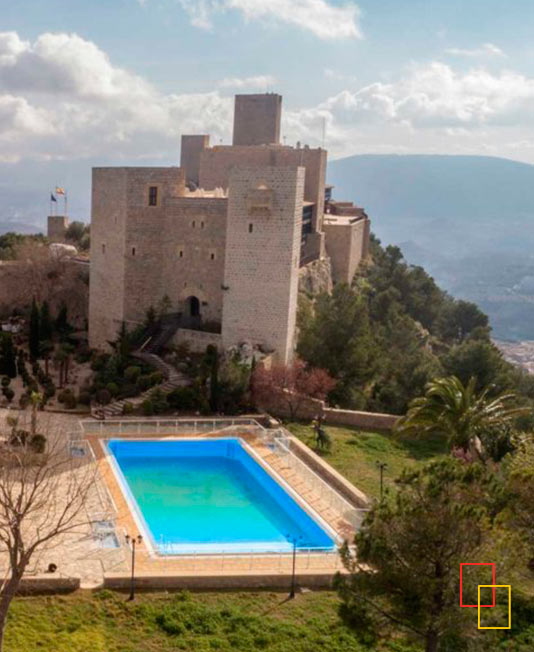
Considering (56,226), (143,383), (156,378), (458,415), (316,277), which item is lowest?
(143,383)

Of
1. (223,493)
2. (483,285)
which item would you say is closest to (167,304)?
(223,493)

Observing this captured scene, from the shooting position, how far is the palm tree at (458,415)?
16906 millimetres

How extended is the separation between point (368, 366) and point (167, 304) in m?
8.23

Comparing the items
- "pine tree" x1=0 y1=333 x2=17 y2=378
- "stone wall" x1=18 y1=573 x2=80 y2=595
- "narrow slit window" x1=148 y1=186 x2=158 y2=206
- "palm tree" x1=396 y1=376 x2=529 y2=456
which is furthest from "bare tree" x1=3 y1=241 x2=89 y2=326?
"stone wall" x1=18 y1=573 x2=80 y2=595

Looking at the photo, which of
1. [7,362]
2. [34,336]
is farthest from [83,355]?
[7,362]

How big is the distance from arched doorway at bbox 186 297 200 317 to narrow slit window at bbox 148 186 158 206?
13.1 feet

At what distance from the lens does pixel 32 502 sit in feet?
27.8

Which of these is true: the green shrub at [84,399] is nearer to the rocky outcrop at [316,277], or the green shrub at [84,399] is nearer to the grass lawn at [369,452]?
the grass lawn at [369,452]

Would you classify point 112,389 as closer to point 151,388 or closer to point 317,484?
point 151,388

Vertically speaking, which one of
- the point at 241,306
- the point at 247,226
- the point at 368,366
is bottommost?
the point at 368,366

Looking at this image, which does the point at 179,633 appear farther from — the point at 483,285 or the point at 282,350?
the point at 483,285

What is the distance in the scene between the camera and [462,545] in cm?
745

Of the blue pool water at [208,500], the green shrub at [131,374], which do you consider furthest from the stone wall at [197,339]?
the blue pool water at [208,500]

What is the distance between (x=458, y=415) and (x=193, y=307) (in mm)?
13274
